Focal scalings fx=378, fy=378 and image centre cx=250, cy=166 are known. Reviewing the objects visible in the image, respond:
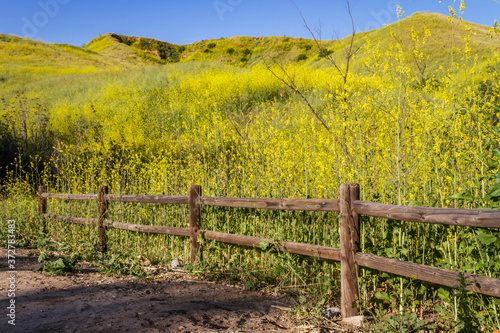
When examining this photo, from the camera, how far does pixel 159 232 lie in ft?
19.3

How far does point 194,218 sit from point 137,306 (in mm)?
1853

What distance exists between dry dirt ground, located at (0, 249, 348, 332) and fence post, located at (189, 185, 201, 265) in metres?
0.43

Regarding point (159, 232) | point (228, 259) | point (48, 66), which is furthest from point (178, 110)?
point (48, 66)

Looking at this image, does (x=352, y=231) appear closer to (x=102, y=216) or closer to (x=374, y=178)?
(x=374, y=178)

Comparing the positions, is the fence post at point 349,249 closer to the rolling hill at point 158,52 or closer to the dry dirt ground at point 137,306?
the dry dirt ground at point 137,306

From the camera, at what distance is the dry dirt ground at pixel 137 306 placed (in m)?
3.18

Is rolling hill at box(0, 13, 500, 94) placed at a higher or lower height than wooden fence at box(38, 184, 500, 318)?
higher

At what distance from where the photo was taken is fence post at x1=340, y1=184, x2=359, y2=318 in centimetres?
360

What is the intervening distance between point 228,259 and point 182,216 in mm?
1398

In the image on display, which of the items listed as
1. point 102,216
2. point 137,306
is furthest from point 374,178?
point 102,216

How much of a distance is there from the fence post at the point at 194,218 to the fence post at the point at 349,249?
7.82ft

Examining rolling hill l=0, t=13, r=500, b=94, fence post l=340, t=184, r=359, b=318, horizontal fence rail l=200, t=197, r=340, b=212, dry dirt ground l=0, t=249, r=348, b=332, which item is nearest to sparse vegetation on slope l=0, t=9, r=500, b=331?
fence post l=340, t=184, r=359, b=318

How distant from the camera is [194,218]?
17.7 ft

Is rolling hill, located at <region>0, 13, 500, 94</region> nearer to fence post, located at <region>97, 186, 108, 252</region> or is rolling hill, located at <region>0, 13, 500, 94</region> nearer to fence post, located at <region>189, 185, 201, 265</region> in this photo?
fence post, located at <region>97, 186, 108, 252</region>
